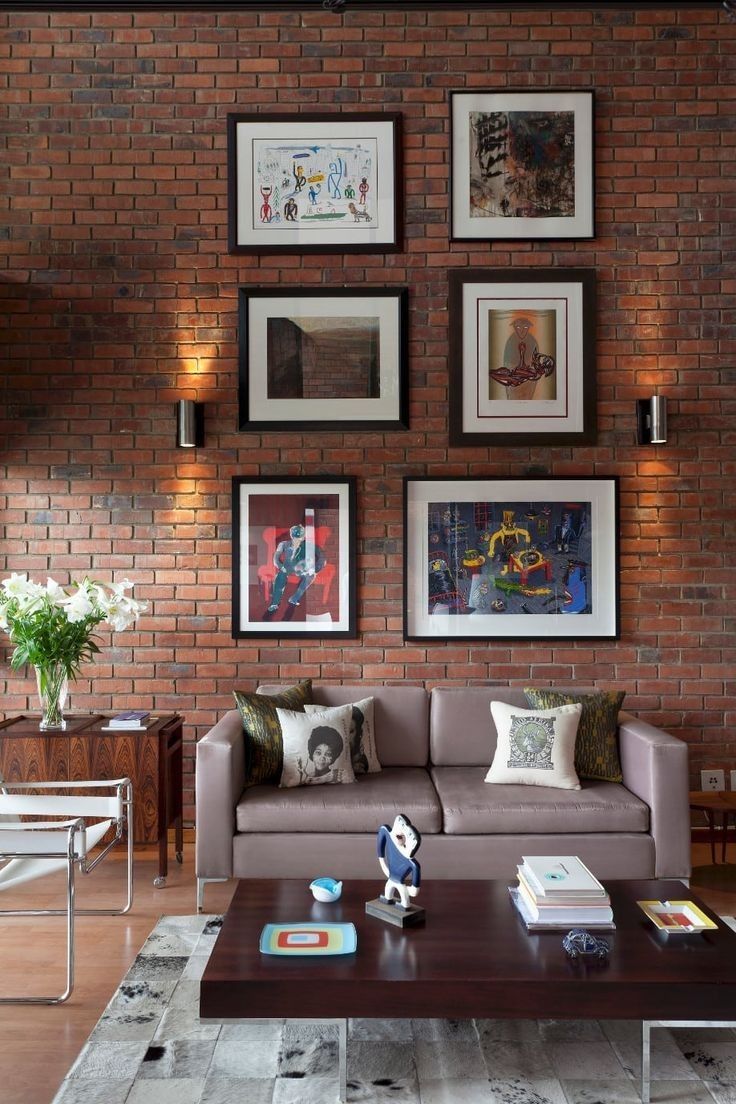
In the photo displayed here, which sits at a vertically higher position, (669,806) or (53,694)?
(53,694)

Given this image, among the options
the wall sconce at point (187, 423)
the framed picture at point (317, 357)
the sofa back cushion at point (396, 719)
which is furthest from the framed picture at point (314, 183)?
the sofa back cushion at point (396, 719)

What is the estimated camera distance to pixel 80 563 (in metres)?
4.43

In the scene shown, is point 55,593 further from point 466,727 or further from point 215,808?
point 466,727

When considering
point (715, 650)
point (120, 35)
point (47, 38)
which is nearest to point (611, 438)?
point (715, 650)

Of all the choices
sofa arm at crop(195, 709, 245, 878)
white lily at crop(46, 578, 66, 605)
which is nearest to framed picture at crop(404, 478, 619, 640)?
sofa arm at crop(195, 709, 245, 878)

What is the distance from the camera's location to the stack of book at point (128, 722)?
3.84m

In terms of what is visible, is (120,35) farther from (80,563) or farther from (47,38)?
(80,563)

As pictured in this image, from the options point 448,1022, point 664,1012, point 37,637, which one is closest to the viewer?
point 664,1012

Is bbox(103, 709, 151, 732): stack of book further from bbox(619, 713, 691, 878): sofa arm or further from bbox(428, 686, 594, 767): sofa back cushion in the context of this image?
bbox(619, 713, 691, 878): sofa arm

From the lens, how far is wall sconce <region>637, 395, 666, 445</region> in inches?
167

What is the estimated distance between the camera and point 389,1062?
2377 millimetres

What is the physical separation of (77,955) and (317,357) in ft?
9.50

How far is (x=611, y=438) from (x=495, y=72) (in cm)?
197

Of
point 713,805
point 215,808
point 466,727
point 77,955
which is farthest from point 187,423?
point 713,805
